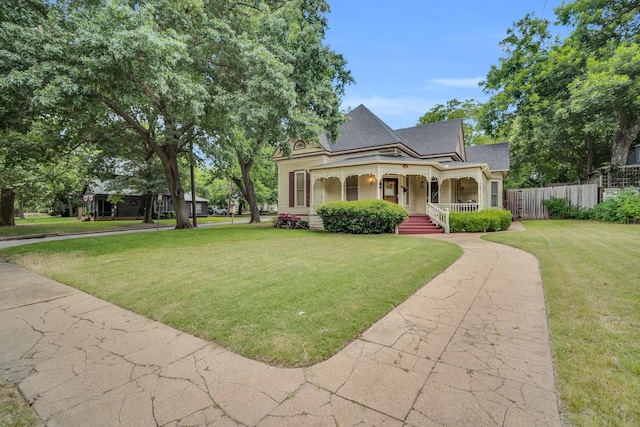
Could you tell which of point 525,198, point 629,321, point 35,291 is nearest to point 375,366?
point 629,321

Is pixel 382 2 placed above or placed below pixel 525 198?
above

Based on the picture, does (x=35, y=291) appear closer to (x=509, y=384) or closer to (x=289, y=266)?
(x=289, y=266)

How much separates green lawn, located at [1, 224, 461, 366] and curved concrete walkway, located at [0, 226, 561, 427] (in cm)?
21

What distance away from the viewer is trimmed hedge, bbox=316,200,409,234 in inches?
475

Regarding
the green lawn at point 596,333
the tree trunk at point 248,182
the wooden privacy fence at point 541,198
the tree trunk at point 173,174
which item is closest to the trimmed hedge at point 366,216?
the green lawn at point 596,333

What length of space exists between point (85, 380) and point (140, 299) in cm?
199

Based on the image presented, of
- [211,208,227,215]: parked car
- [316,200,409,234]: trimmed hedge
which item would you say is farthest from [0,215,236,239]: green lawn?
[211,208,227,215]: parked car

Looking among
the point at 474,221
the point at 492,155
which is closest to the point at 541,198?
the point at 492,155

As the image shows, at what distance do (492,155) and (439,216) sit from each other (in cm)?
1119

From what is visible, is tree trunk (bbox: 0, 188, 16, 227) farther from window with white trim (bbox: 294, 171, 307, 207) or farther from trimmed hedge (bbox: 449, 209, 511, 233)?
trimmed hedge (bbox: 449, 209, 511, 233)

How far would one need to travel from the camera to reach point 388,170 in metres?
13.7

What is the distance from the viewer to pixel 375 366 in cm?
253

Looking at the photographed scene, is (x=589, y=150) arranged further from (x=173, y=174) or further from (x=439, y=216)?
(x=173, y=174)

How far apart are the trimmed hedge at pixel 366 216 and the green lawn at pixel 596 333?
236 inches
